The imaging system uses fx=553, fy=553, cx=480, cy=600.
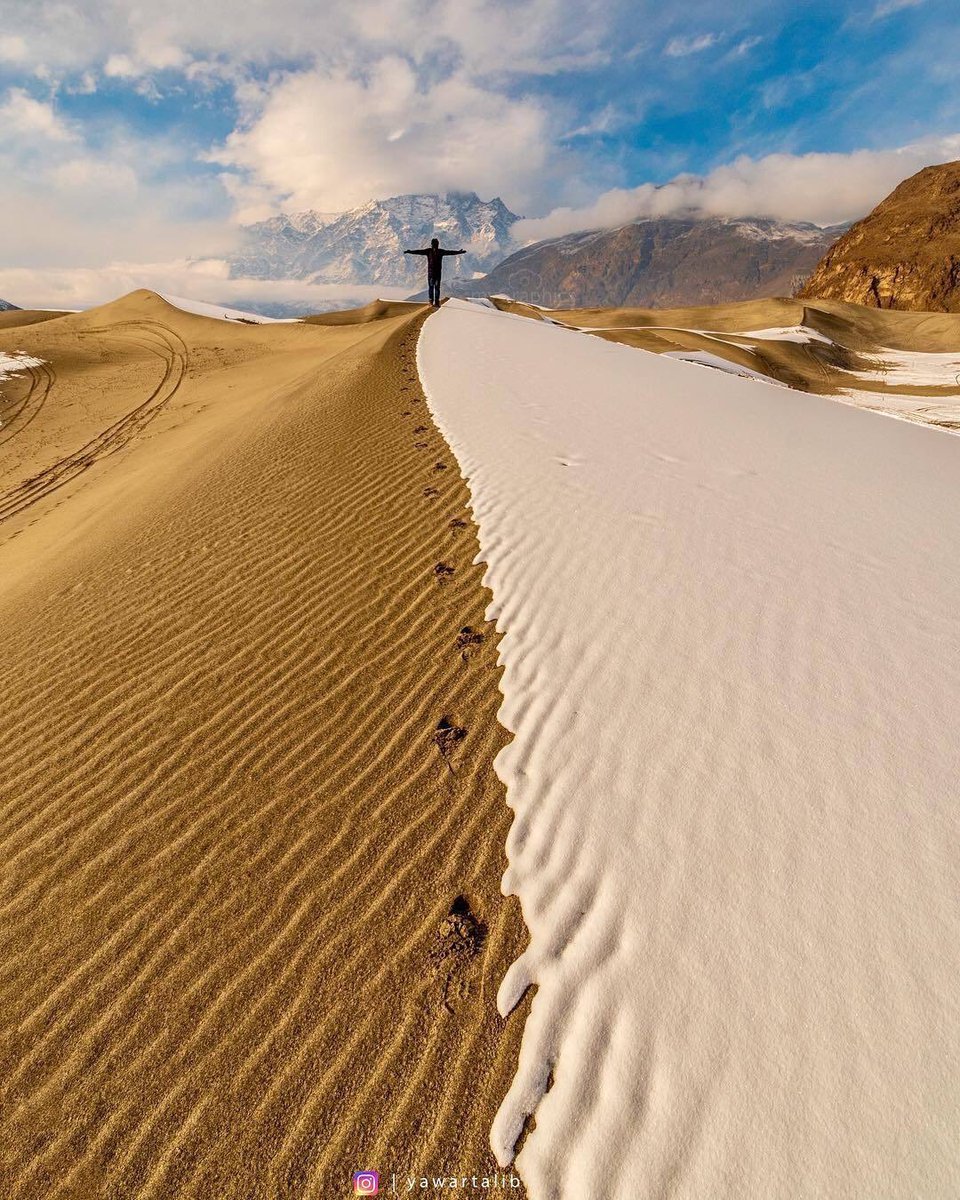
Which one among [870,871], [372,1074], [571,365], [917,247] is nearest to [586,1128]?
[372,1074]

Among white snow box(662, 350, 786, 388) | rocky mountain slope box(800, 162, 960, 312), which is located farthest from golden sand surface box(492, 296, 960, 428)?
rocky mountain slope box(800, 162, 960, 312)

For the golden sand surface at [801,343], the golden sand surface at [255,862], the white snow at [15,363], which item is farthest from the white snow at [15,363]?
the golden sand surface at [801,343]

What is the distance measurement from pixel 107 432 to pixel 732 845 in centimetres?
1879

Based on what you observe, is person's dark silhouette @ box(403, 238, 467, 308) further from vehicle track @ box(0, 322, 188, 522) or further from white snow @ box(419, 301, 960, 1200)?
white snow @ box(419, 301, 960, 1200)

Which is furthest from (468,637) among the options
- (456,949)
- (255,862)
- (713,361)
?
(713,361)

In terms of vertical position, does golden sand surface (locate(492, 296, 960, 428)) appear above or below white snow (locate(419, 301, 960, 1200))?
above

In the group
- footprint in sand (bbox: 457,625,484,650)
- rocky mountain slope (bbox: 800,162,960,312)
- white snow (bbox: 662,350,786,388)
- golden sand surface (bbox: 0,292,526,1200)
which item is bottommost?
golden sand surface (bbox: 0,292,526,1200)

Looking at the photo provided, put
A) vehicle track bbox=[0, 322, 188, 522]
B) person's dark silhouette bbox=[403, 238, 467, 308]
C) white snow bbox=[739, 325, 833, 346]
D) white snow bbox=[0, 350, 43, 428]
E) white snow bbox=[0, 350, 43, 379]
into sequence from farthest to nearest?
white snow bbox=[739, 325, 833, 346] → white snow bbox=[0, 350, 43, 379] → white snow bbox=[0, 350, 43, 428] → person's dark silhouette bbox=[403, 238, 467, 308] → vehicle track bbox=[0, 322, 188, 522]

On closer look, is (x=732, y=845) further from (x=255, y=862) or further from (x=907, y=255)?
(x=907, y=255)

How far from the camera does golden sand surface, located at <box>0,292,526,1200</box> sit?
6.94ft

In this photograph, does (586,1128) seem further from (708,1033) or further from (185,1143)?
(185,1143)

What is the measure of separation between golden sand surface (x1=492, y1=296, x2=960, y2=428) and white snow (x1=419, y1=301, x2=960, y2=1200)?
20.9 m

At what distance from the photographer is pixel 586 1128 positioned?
77.5 inches

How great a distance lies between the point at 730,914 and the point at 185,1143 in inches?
92.6
